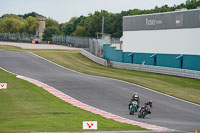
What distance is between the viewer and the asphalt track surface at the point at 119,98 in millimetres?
24080

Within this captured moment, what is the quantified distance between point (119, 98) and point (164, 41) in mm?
27346

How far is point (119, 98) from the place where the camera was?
32.3 meters

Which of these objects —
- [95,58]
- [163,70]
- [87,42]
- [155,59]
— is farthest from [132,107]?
[87,42]

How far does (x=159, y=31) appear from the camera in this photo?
195 feet

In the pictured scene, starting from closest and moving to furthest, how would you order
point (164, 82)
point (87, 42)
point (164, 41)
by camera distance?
point (164, 82) < point (164, 41) < point (87, 42)

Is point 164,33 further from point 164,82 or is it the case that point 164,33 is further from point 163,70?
point 164,82

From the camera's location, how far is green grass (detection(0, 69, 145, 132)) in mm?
18266

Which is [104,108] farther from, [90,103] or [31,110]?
[31,110]

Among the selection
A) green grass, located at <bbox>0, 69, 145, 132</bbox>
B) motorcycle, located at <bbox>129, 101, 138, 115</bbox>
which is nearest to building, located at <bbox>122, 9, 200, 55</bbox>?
green grass, located at <bbox>0, 69, 145, 132</bbox>

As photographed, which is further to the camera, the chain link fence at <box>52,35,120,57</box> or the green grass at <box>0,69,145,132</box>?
the chain link fence at <box>52,35,120,57</box>

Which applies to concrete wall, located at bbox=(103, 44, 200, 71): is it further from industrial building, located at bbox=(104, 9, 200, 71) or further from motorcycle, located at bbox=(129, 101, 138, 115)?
motorcycle, located at bbox=(129, 101, 138, 115)

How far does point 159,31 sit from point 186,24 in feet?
22.4

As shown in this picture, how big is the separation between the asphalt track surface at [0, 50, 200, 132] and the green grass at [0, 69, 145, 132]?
2507mm

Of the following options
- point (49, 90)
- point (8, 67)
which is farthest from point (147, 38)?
point (49, 90)
